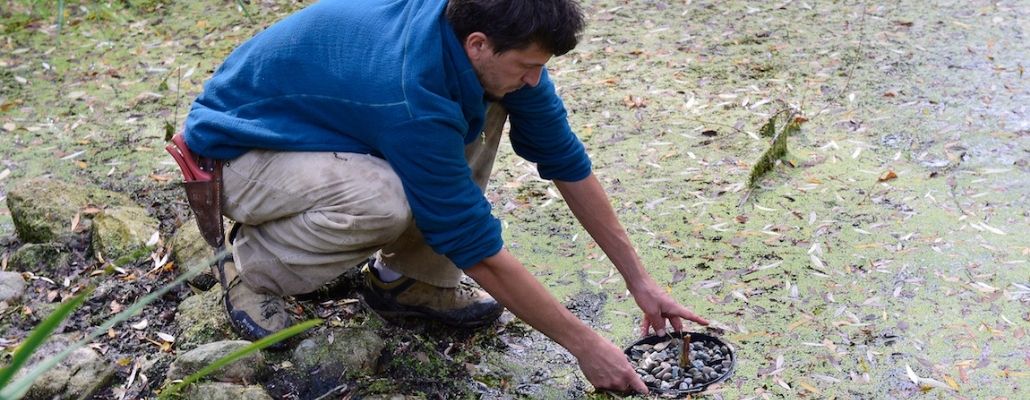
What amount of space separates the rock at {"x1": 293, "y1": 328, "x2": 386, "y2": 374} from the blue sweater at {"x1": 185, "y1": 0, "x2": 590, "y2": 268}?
469mm

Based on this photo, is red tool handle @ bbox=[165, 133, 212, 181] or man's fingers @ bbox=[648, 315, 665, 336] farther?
man's fingers @ bbox=[648, 315, 665, 336]

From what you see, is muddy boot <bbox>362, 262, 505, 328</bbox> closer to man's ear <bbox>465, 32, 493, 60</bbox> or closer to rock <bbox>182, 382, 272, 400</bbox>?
rock <bbox>182, 382, 272, 400</bbox>

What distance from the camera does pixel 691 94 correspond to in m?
4.23

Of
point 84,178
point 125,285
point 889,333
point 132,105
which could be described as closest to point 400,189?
point 125,285

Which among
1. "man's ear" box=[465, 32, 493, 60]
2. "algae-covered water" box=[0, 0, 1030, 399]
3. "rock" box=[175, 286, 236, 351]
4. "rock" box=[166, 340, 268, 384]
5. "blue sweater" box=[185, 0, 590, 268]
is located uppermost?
"man's ear" box=[465, 32, 493, 60]

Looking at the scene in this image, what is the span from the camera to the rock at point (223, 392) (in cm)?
234

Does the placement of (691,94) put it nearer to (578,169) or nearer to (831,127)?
(831,127)

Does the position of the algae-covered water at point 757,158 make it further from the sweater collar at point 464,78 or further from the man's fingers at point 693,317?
the sweater collar at point 464,78

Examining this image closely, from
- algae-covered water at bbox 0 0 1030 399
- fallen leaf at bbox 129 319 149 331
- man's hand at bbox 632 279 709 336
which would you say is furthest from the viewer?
fallen leaf at bbox 129 319 149 331

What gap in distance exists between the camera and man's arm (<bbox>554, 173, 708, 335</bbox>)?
261cm

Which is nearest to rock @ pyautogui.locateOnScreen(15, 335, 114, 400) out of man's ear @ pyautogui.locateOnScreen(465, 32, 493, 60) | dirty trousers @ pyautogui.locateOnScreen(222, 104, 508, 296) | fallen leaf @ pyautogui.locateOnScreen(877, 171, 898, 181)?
dirty trousers @ pyautogui.locateOnScreen(222, 104, 508, 296)

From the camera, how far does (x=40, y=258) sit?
10.4ft

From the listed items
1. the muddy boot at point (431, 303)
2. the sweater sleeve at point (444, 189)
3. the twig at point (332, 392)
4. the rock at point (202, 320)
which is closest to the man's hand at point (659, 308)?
the muddy boot at point (431, 303)

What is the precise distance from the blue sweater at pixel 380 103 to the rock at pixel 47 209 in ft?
3.39
